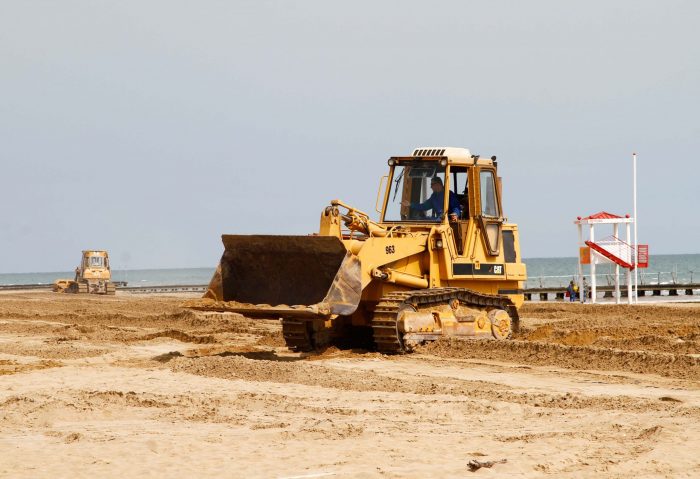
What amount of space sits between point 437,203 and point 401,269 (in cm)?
166

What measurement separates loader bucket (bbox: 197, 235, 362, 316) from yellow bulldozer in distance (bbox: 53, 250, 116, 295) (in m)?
49.2

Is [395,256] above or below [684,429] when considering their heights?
above

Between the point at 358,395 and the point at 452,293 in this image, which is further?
the point at 452,293

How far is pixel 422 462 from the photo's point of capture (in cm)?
915

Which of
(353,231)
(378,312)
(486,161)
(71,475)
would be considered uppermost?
(486,161)

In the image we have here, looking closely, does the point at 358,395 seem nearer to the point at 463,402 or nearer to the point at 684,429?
the point at 463,402

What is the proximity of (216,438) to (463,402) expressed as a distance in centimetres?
348

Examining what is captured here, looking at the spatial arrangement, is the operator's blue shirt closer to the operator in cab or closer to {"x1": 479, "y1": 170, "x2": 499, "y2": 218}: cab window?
the operator in cab

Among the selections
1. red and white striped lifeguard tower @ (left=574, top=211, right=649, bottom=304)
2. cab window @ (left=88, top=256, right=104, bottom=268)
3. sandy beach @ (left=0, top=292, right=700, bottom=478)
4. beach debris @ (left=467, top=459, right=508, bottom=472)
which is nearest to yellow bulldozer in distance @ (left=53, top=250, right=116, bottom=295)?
cab window @ (left=88, top=256, right=104, bottom=268)

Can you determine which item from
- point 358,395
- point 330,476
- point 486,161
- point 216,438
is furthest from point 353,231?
point 330,476

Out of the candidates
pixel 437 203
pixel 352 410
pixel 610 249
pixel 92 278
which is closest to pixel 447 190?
pixel 437 203

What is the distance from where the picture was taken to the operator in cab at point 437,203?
20047 mm

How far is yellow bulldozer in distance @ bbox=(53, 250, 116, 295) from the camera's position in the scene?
66.6m

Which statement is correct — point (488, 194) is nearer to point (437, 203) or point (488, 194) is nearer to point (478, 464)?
point (437, 203)
